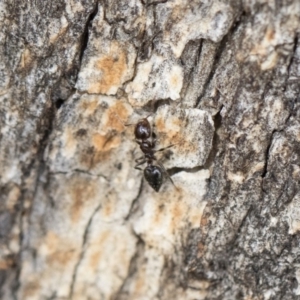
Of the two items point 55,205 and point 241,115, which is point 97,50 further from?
point 55,205

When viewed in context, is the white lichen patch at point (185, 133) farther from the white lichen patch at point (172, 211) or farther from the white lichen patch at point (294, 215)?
the white lichen patch at point (294, 215)

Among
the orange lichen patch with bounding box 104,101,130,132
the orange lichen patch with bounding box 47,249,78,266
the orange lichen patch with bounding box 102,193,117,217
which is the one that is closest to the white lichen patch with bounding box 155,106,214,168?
the orange lichen patch with bounding box 104,101,130,132

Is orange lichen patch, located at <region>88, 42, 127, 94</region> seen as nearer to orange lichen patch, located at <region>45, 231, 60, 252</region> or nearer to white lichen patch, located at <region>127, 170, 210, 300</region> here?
white lichen patch, located at <region>127, 170, 210, 300</region>

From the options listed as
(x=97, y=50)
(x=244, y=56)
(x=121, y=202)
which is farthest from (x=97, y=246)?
(x=244, y=56)

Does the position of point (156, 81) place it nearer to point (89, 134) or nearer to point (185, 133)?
point (185, 133)

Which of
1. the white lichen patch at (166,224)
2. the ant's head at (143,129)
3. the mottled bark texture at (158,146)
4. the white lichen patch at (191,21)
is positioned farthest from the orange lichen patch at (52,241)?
the white lichen patch at (191,21)

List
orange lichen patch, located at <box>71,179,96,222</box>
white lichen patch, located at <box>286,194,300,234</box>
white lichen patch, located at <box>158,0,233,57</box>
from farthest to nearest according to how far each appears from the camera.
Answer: orange lichen patch, located at <box>71,179,96,222</box> < white lichen patch, located at <box>286,194,300,234</box> < white lichen patch, located at <box>158,0,233,57</box>

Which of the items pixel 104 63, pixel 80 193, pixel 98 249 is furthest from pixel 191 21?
pixel 98 249
